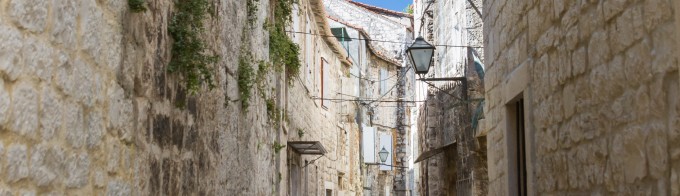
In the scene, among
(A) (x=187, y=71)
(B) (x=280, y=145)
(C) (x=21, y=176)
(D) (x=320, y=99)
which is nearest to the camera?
(C) (x=21, y=176)

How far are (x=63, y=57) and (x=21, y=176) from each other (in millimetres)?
576

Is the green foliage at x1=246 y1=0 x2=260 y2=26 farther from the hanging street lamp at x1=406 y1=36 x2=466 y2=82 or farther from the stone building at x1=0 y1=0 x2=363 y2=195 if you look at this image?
the hanging street lamp at x1=406 y1=36 x2=466 y2=82

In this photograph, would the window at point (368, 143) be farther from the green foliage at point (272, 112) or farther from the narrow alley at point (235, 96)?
the green foliage at point (272, 112)

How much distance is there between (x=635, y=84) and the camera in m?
3.84

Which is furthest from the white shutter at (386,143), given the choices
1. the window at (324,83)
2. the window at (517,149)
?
the window at (517,149)

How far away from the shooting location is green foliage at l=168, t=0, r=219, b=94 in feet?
17.9

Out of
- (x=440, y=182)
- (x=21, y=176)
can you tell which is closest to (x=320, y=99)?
(x=440, y=182)

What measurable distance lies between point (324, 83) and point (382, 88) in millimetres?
13439

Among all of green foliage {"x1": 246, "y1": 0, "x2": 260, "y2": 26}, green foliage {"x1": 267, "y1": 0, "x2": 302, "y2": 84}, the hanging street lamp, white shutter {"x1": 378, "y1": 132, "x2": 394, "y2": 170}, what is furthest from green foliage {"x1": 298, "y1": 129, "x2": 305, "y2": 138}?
white shutter {"x1": 378, "y1": 132, "x2": 394, "y2": 170}

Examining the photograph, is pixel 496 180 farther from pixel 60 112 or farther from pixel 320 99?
pixel 320 99

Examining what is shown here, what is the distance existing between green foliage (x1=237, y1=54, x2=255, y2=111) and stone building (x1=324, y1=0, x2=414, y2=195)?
18.3 meters

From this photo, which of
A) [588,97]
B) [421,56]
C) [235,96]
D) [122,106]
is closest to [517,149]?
[588,97]

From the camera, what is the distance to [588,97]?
4543 mm

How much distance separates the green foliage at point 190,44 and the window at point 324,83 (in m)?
11.7
